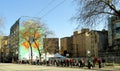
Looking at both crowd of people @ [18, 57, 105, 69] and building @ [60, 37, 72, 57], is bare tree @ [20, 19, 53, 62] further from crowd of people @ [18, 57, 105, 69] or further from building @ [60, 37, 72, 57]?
building @ [60, 37, 72, 57]

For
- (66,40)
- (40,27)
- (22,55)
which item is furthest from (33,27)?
(66,40)

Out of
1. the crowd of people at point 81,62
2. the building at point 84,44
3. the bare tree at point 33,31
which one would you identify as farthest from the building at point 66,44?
the crowd of people at point 81,62

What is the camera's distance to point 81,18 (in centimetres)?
3297

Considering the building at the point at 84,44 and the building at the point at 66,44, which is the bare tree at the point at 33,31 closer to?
the building at the point at 84,44

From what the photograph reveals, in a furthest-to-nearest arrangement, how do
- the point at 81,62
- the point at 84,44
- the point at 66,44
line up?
the point at 66,44 → the point at 84,44 → the point at 81,62

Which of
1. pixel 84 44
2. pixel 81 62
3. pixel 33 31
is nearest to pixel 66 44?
pixel 84 44

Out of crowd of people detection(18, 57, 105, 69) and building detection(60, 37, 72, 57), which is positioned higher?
building detection(60, 37, 72, 57)

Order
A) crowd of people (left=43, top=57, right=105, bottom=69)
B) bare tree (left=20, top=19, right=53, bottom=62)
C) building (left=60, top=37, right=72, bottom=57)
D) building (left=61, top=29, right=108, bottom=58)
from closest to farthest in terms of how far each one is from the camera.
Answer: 1. crowd of people (left=43, top=57, right=105, bottom=69)
2. bare tree (left=20, top=19, right=53, bottom=62)
3. building (left=61, top=29, right=108, bottom=58)
4. building (left=60, top=37, right=72, bottom=57)

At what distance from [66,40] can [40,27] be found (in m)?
56.0

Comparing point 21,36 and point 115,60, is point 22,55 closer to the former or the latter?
point 21,36

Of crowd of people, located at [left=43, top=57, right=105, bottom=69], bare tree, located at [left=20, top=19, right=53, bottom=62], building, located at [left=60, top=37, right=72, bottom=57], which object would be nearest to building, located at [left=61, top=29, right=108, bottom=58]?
building, located at [left=60, top=37, right=72, bottom=57]

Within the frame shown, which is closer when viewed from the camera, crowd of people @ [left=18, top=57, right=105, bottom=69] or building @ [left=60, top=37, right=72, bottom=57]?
crowd of people @ [left=18, top=57, right=105, bottom=69]

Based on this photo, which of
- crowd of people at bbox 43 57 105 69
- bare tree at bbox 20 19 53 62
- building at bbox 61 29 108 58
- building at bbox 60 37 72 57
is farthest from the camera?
building at bbox 60 37 72 57

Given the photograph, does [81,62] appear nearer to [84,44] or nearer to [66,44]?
[84,44]
